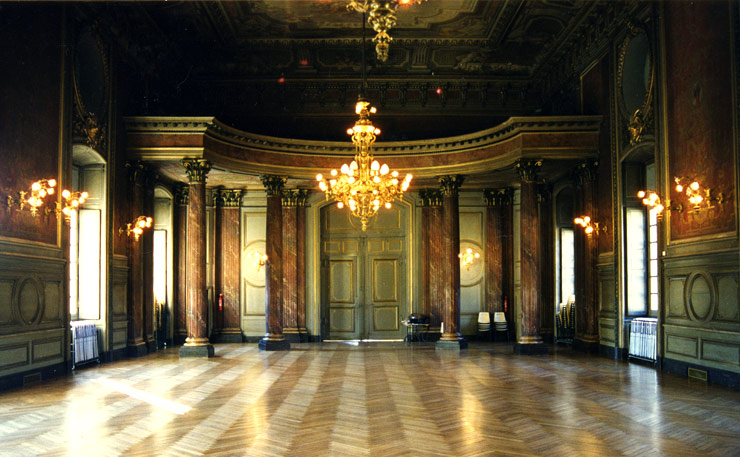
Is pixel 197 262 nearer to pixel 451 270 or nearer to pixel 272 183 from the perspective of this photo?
pixel 272 183

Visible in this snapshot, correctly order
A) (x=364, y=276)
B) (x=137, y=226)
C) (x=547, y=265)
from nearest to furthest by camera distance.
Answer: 1. (x=137, y=226)
2. (x=547, y=265)
3. (x=364, y=276)

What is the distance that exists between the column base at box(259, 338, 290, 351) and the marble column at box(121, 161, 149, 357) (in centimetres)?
265

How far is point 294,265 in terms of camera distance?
17.2m

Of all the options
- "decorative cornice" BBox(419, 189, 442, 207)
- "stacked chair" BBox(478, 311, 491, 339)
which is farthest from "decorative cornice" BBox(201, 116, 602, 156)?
"stacked chair" BBox(478, 311, 491, 339)

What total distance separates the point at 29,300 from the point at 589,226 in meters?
10.6

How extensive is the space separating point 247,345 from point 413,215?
229 inches

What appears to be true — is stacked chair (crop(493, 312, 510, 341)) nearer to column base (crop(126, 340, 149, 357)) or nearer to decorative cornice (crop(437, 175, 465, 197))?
decorative cornice (crop(437, 175, 465, 197))

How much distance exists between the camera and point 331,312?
59.4ft

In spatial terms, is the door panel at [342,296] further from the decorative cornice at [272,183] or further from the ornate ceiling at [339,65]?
the ornate ceiling at [339,65]

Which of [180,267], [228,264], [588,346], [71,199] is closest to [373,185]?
[71,199]

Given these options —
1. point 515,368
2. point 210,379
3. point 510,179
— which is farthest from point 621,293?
point 210,379

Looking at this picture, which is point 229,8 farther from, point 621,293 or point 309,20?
point 621,293

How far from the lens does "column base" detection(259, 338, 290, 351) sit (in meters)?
14.7

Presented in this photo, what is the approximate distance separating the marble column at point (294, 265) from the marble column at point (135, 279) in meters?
4.38
